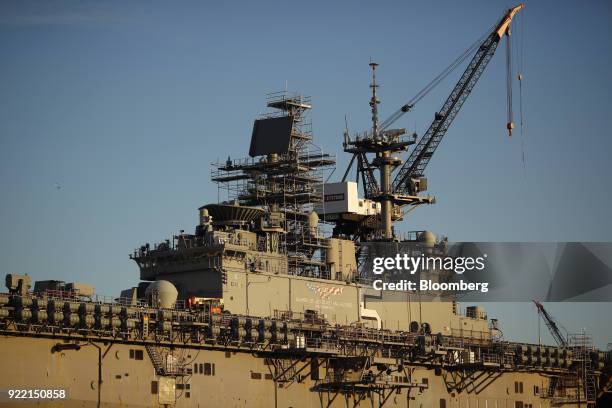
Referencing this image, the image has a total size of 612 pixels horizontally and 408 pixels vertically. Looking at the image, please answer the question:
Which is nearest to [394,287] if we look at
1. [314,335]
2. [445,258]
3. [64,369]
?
[445,258]

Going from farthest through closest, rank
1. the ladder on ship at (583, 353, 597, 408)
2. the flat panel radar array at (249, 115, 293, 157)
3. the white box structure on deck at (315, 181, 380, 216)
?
the ladder on ship at (583, 353, 597, 408), the white box structure on deck at (315, 181, 380, 216), the flat panel radar array at (249, 115, 293, 157)

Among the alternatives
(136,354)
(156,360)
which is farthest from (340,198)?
(136,354)

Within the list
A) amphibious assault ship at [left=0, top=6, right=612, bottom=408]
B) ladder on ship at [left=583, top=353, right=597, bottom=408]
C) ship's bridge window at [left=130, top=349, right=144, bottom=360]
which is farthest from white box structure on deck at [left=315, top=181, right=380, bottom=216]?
ship's bridge window at [left=130, top=349, right=144, bottom=360]

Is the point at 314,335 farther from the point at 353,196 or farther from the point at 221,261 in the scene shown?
the point at 353,196

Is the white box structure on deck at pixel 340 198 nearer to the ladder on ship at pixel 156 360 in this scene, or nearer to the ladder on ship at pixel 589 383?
the ladder on ship at pixel 589 383

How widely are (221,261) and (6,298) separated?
19.2 metres

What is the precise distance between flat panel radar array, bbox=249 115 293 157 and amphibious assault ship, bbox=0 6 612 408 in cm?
11

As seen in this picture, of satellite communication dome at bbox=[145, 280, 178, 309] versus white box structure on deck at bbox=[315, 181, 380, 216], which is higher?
white box structure on deck at bbox=[315, 181, 380, 216]

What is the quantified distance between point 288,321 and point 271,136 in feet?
72.2

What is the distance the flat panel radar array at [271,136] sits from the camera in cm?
10212

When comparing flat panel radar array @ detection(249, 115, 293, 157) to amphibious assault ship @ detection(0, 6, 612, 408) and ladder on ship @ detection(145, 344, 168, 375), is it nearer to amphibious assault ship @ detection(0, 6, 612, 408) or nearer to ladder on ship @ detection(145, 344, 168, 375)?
amphibious assault ship @ detection(0, 6, 612, 408)

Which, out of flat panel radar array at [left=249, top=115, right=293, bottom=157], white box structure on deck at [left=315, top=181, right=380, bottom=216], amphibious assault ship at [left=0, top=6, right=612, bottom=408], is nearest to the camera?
amphibious assault ship at [left=0, top=6, right=612, bottom=408]

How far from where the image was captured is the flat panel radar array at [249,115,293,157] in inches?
4021

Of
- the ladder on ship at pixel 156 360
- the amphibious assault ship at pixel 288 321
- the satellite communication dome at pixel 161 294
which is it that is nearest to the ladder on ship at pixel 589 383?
the amphibious assault ship at pixel 288 321
